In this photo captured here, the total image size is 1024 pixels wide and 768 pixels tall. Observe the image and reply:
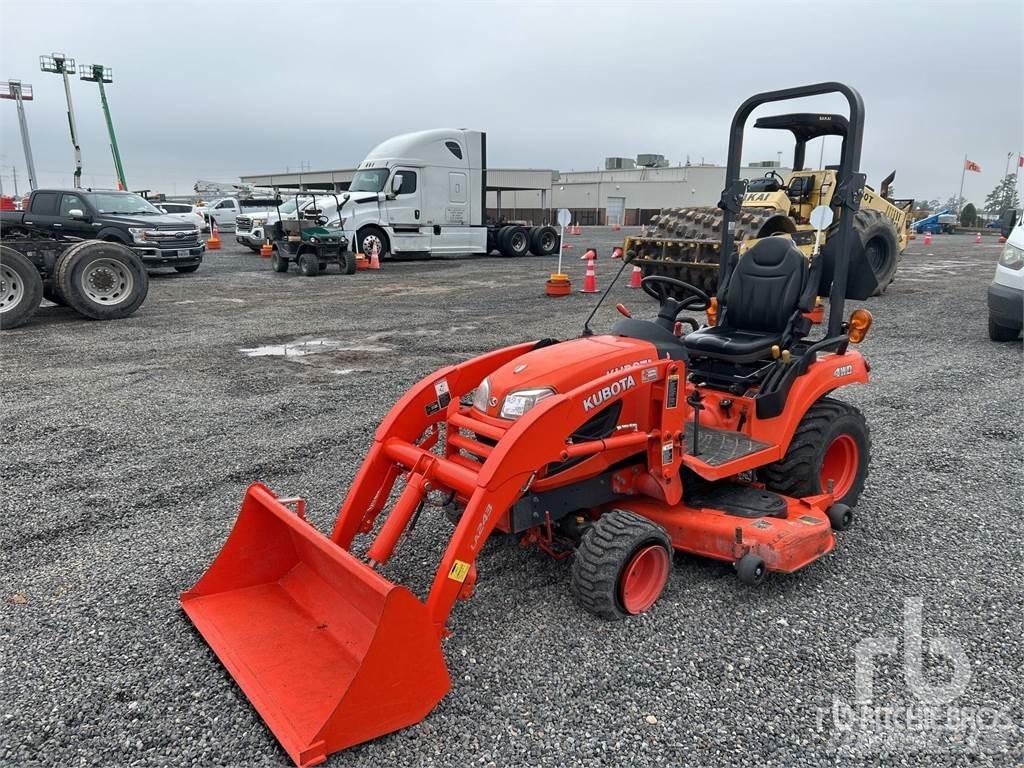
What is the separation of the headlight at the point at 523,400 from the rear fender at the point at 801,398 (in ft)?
4.55

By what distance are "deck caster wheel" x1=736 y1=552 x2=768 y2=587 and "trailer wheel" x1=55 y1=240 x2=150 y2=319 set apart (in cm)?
1050

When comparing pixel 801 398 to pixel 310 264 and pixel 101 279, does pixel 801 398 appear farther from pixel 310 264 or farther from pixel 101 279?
pixel 310 264

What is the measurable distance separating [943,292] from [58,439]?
1488 centimetres

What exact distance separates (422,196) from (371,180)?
1.40 metres

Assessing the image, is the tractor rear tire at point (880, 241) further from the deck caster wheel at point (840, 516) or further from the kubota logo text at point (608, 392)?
the kubota logo text at point (608, 392)

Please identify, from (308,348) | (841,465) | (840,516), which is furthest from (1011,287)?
(308,348)

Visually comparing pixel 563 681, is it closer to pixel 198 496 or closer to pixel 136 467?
pixel 198 496

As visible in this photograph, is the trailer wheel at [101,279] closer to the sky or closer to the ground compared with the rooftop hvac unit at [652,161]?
closer to the ground

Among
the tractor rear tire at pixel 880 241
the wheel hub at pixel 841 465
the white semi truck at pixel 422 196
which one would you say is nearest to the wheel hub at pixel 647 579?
the wheel hub at pixel 841 465

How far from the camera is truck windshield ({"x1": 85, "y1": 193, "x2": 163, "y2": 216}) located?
50.8ft

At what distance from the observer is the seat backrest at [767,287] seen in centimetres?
415

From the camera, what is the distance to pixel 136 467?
500 cm

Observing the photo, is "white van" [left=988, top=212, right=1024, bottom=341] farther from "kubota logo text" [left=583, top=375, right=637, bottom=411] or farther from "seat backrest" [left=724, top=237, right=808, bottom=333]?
"kubota logo text" [left=583, top=375, right=637, bottom=411]

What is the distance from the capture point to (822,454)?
13.2 ft
